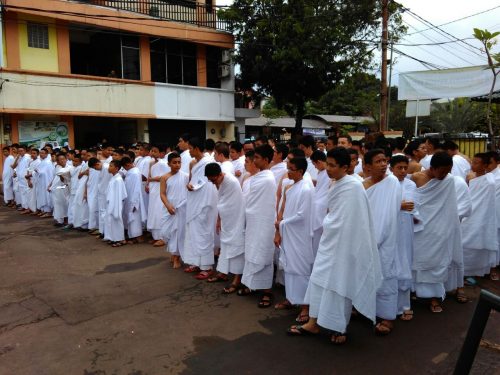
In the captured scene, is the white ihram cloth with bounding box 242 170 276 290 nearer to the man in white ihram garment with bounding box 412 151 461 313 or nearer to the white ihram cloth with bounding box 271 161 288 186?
the white ihram cloth with bounding box 271 161 288 186

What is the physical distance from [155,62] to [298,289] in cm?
1551

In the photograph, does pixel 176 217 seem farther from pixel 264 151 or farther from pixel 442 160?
pixel 442 160

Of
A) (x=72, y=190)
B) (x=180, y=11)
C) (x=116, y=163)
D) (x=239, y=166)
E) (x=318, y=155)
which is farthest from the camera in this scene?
(x=180, y=11)

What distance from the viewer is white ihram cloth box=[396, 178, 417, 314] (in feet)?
12.8

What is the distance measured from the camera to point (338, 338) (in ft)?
11.9

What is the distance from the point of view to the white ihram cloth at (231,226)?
16.3 feet

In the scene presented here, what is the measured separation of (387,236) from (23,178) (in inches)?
429

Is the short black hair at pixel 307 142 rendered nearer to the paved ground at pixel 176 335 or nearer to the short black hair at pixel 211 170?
the short black hair at pixel 211 170

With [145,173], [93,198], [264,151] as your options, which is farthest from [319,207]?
[93,198]

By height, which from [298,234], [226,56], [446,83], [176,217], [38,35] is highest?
[226,56]

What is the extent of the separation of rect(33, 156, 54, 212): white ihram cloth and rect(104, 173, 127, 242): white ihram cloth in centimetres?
424

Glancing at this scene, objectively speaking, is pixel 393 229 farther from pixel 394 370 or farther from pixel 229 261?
pixel 229 261

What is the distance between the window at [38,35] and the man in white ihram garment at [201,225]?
40.2 feet

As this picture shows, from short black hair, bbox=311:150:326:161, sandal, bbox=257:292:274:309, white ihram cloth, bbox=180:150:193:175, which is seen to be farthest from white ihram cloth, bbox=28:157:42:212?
short black hair, bbox=311:150:326:161
